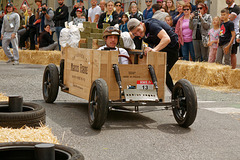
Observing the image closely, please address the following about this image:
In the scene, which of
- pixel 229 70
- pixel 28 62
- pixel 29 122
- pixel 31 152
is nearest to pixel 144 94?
pixel 29 122

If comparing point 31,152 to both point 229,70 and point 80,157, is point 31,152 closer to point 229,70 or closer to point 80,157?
point 80,157

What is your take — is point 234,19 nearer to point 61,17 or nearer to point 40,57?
point 61,17

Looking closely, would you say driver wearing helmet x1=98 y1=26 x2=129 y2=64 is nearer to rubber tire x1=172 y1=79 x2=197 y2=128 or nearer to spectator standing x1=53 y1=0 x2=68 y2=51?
rubber tire x1=172 y1=79 x2=197 y2=128

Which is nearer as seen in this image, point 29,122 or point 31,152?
point 31,152

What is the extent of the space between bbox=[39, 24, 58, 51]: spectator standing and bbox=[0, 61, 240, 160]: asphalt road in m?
11.0

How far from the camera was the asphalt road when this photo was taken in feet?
15.0

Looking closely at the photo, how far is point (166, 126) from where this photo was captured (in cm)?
598

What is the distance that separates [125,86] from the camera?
6.24 meters

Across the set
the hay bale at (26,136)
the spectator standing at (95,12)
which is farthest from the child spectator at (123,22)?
the hay bale at (26,136)

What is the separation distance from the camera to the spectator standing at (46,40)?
18828 millimetres

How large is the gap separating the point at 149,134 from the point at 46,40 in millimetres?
14926

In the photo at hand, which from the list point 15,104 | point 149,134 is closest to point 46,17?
point 149,134

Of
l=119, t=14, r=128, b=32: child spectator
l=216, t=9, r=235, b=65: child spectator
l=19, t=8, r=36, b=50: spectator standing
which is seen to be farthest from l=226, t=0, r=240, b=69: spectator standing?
l=19, t=8, r=36, b=50: spectator standing

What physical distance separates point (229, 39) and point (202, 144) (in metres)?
7.18
